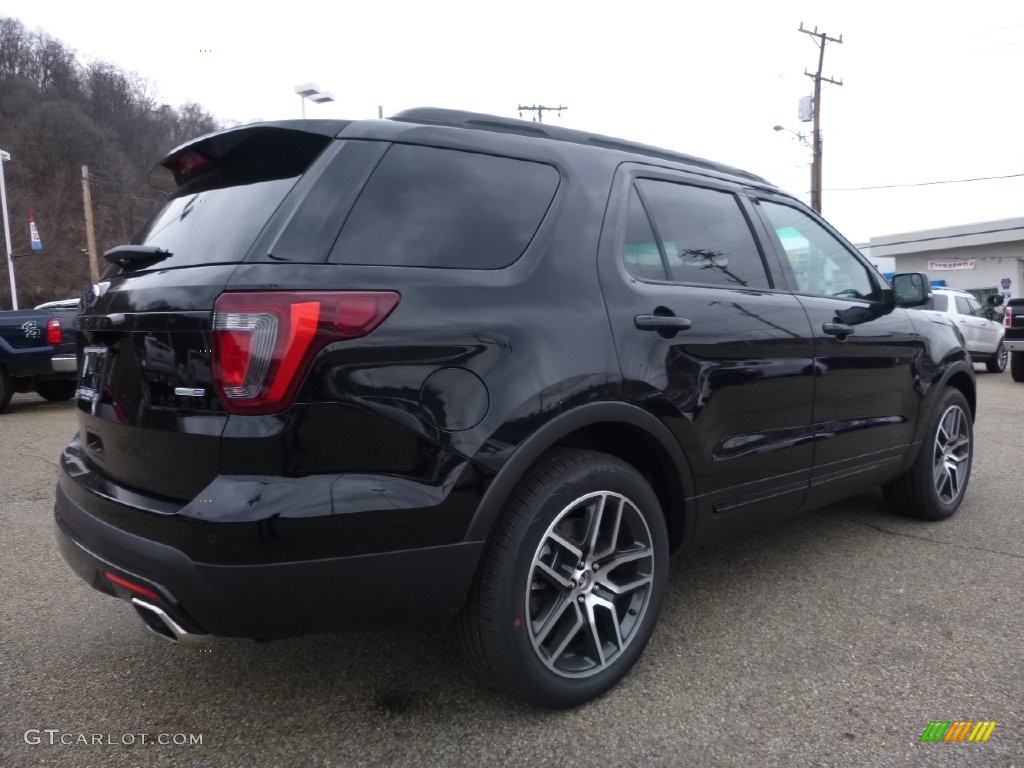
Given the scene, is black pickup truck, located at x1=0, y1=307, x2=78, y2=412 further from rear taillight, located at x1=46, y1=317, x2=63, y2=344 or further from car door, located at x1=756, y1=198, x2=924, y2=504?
car door, located at x1=756, y1=198, x2=924, y2=504

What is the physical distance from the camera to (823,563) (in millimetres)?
3598

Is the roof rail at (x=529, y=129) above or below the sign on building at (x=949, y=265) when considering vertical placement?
above

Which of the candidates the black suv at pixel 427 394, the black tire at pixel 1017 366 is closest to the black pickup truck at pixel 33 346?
the black suv at pixel 427 394

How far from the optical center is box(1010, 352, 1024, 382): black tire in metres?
12.5

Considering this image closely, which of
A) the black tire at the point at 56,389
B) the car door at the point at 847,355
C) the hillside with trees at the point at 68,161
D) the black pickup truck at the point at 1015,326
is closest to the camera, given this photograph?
the car door at the point at 847,355

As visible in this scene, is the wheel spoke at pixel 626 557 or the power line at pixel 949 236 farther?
the power line at pixel 949 236

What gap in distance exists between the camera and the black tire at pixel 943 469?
4.06m

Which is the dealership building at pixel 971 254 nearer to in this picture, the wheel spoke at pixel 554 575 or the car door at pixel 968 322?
the car door at pixel 968 322

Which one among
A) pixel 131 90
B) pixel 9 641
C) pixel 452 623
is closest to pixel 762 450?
pixel 452 623

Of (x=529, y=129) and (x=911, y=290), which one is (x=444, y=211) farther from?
(x=911, y=290)

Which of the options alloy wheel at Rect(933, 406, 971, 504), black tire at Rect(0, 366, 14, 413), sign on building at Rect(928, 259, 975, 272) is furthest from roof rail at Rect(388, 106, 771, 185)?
sign on building at Rect(928, 259, 975, 272)

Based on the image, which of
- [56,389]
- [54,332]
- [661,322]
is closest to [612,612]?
[661,322]

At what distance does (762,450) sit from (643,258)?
91 centimetres

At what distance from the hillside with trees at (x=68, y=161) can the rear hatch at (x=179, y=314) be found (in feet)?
156
